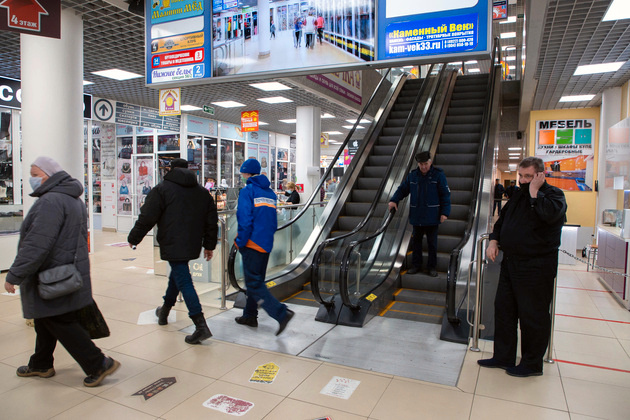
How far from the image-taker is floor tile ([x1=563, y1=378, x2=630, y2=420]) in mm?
2861

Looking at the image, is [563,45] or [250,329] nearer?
[250,329]

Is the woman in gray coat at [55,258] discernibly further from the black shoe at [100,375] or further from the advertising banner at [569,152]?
the advertising banner at [569,152]

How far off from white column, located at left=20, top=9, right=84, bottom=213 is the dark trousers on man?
439 cm

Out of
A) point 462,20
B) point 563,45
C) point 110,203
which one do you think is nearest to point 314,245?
point 462,20

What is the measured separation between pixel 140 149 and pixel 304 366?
12460 mm

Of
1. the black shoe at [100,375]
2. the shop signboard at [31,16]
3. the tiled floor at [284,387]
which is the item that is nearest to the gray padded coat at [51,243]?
the black shoe at [100,375]

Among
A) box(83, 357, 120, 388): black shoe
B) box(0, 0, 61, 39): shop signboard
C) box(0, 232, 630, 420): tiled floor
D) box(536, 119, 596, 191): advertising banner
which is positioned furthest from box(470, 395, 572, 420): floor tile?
box(536, 119, 596, 191): advertising banner

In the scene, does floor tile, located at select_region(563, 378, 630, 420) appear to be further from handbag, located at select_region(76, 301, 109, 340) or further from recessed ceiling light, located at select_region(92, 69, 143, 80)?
recessed ceiling light, located at select_region(92, 69, 143, 80)

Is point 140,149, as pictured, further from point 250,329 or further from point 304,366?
point 304,366

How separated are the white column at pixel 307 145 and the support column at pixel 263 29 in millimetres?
8961

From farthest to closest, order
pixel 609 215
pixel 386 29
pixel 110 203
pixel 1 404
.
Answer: pixel 110 203 < pixel 609 215 < pixel 386 29 < pixel 1 404

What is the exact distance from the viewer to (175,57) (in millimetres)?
4348

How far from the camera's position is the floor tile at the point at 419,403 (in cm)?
280

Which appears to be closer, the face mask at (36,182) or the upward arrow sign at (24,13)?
the face mask at (36,182)
